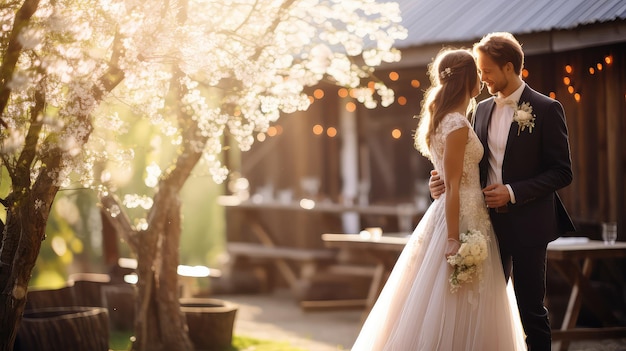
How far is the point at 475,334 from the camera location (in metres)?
5.86

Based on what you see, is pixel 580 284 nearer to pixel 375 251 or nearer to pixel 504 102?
pixel 375 251

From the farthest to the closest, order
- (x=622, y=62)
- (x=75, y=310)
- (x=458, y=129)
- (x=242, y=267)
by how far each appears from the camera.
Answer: (x=242, y=267), (x=622, y=62), (x=75, y=310), (x=458, y=129)

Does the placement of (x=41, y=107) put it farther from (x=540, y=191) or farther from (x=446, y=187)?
(x=540, y=191)

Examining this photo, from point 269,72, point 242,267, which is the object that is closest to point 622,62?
point 269,72

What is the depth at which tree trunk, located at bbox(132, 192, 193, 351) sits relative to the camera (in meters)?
8.31

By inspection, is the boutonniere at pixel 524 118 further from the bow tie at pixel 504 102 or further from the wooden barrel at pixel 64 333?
the wooden barrel at pixel 64 333

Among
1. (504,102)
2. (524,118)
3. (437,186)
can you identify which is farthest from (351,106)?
(524,118)

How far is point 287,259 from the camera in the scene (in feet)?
49.2

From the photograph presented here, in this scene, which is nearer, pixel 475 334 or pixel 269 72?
pixel 475 334

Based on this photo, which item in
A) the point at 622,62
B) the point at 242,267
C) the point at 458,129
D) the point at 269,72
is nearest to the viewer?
the point at 458,129

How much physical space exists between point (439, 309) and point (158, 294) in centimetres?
325

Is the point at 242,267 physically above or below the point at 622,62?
below

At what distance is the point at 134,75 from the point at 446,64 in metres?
2.11

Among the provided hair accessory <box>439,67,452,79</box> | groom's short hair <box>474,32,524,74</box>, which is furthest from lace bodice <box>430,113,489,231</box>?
groom's short hair <box>474,32,524,74</box>
